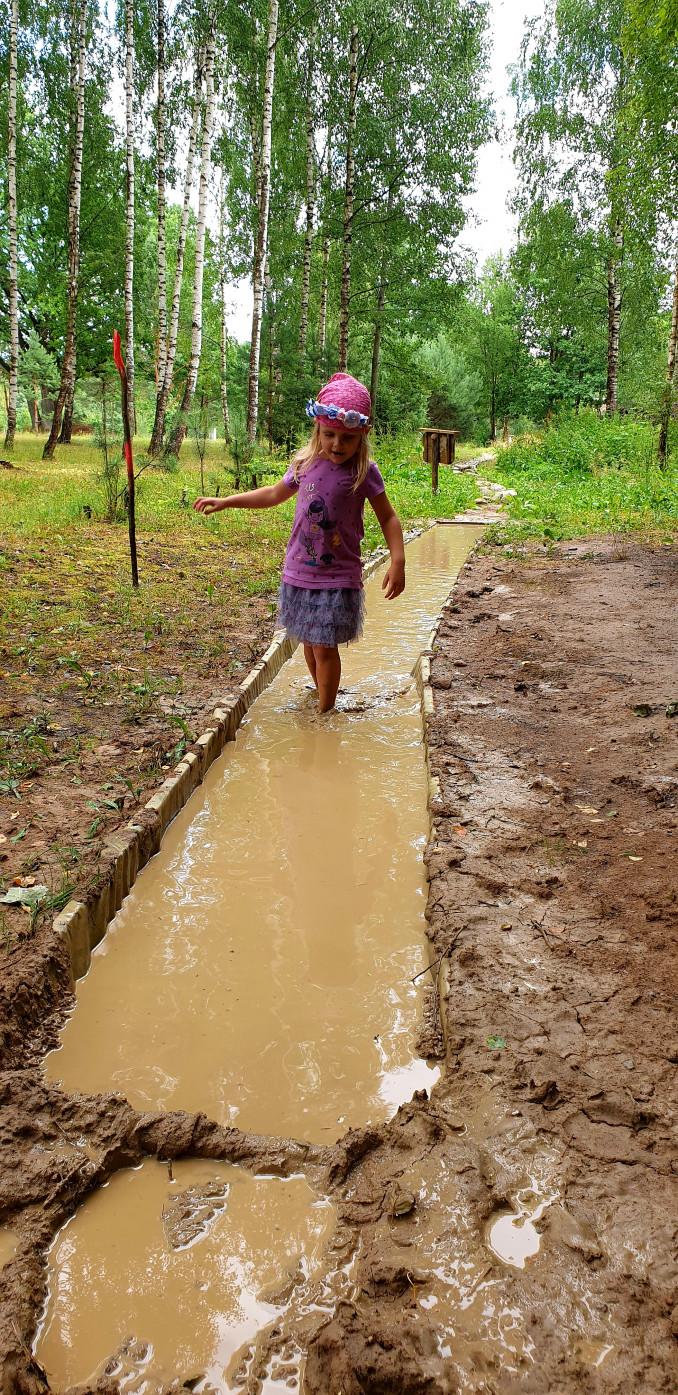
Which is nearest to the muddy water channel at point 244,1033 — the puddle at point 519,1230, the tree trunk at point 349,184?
the puddle at point 519,1230

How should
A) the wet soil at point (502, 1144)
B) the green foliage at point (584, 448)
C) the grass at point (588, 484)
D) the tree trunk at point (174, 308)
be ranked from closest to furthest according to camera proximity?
the wet soil at point (502, 1144), the grass at point (588, 484), the tree trunk at point (174, 308), the green foliage at point (584, 448)

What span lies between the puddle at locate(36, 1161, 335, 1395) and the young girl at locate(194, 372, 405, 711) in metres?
3.21

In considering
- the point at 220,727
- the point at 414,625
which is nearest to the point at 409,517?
the point at 414,625

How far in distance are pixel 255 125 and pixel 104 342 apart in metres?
8.39

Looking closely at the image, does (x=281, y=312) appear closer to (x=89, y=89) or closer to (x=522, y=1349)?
(x=89, y=89)

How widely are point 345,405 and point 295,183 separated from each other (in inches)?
829

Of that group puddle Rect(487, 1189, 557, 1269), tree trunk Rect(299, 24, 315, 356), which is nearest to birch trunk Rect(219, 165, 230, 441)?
tree trunk Rect(299, 24, 315, 356)

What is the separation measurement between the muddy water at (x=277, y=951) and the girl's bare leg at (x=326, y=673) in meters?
0.25

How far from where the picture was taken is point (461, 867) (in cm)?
332

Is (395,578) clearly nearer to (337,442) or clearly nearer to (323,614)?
(323,614)

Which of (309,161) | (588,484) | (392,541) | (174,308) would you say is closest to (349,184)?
(309,161)

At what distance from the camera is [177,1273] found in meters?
1.79

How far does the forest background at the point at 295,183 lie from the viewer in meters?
16.6

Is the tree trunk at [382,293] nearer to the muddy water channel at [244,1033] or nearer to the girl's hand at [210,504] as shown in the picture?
the girl's hand at [210,504]
